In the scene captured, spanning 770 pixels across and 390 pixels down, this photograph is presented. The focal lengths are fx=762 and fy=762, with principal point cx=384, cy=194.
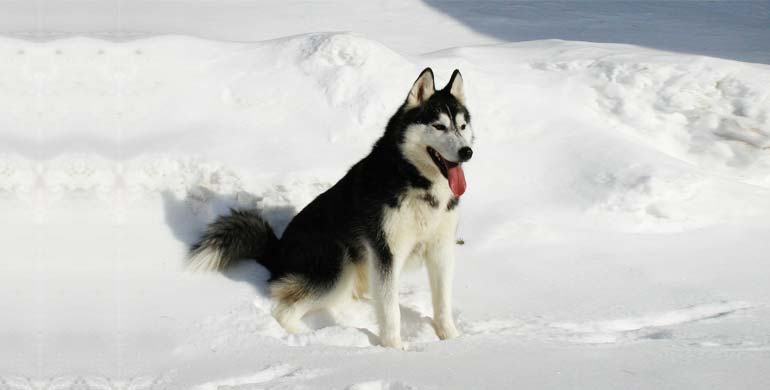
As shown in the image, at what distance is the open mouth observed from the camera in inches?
175

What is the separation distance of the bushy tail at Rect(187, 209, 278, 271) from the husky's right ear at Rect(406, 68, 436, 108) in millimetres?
1442

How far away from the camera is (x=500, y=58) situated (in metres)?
8.09

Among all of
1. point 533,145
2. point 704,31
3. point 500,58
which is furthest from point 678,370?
Result: point 704,31

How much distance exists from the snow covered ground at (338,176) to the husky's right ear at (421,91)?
140 centimetres

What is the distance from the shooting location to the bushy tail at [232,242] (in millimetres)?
5078

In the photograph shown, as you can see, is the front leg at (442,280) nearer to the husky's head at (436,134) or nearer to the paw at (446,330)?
the paw at (446,330)

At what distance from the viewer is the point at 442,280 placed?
15.4ft

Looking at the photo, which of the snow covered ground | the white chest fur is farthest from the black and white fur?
the snow covered ground

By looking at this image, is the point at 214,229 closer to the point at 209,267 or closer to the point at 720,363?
the point at 209,267

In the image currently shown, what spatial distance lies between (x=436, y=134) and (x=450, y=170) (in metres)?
0.23

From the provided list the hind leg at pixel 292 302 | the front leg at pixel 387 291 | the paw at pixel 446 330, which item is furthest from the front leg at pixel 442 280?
the hind leg at pixel 292 302

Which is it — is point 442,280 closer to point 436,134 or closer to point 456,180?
point 456,180

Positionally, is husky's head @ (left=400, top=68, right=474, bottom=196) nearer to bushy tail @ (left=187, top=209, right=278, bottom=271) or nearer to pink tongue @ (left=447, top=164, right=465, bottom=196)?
pink tongue @ (left=447, top=164, right=465, bottom=196)

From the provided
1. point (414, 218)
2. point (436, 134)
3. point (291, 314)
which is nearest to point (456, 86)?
point (436, 134)
